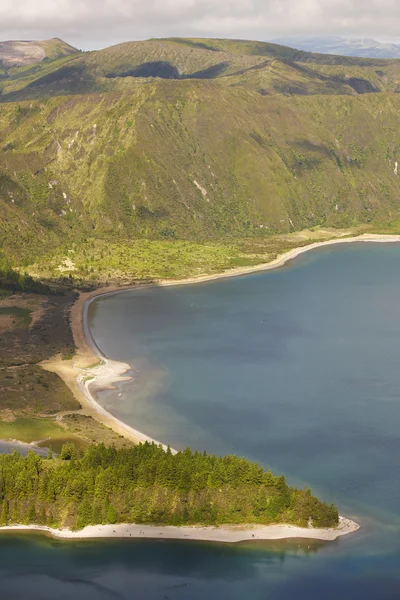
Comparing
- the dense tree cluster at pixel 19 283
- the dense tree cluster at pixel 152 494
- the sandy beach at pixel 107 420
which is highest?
the dense tree cluster at pixel 152 494

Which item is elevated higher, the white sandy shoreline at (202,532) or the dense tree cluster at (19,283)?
the white sandy shoreline at (202,532)

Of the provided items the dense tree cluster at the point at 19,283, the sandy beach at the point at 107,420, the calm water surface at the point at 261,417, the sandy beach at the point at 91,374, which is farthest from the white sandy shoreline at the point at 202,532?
the dense tree cluster at the point at 19,283

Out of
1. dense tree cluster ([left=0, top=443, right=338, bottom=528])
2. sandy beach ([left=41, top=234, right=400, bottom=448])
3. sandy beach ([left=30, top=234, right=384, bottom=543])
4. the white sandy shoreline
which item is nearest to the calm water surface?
the white sandy shoreline

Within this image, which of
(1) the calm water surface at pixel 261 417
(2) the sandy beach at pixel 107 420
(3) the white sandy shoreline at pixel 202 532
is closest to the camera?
Answer: (1) the calm water surface at pixel 261 417

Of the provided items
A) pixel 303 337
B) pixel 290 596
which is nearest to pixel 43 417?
pixel 290 596

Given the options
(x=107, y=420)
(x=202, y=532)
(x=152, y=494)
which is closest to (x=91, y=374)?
(x=107, y=420)

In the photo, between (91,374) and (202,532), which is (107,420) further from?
(202,532)

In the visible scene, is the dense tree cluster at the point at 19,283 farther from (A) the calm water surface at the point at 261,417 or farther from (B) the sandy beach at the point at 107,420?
(A) the calm water surface at the point at 261,417
